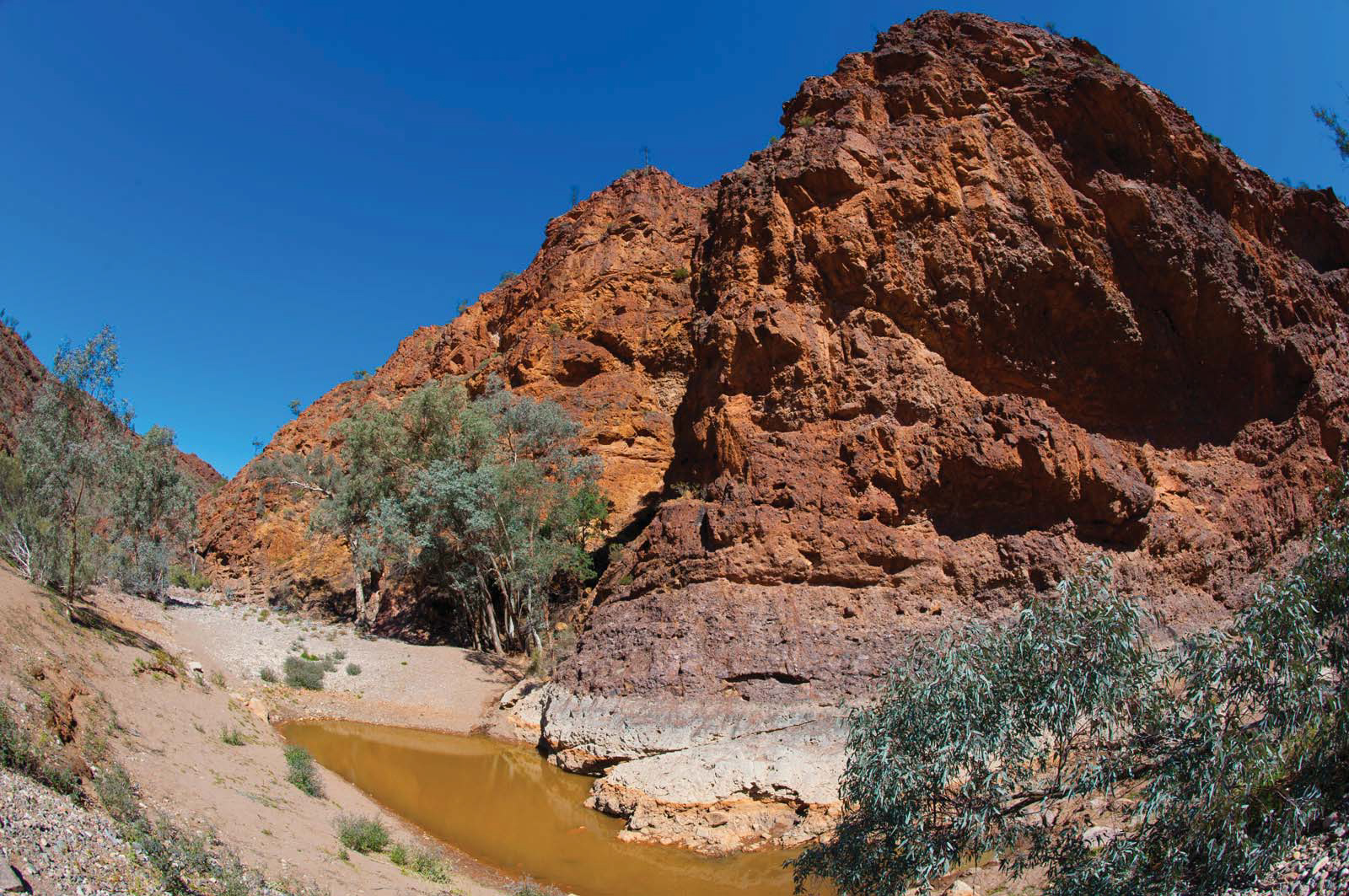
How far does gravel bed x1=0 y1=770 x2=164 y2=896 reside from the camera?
551cm

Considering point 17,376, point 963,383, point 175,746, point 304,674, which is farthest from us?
point 17,376

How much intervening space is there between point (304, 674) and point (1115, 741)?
22.4 m

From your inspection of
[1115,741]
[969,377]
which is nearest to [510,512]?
[969,377]

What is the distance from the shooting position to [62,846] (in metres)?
5.99

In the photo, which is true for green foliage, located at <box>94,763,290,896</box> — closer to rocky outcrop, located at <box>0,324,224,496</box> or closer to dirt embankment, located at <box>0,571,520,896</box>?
dirt embankment, located at <box>0,571,520,896</box>

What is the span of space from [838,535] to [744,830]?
23.3ft

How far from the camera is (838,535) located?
57.5 feet

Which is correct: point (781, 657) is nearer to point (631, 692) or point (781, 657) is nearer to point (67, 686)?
point (631, 692)

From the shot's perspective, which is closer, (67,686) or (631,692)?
(67,686)

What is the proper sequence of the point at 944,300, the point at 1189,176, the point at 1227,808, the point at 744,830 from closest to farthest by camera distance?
1. the point at 1227,808
2. the point at 744,830
3. the point at 944,300
4. the point at 1189,176

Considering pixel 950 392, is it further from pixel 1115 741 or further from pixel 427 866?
pixel 427 866

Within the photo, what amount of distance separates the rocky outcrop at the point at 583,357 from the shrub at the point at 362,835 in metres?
17.3

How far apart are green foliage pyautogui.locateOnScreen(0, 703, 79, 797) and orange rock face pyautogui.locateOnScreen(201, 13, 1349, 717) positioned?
10.7 metres

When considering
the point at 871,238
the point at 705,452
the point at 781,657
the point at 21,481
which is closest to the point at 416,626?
the point at 21,481
